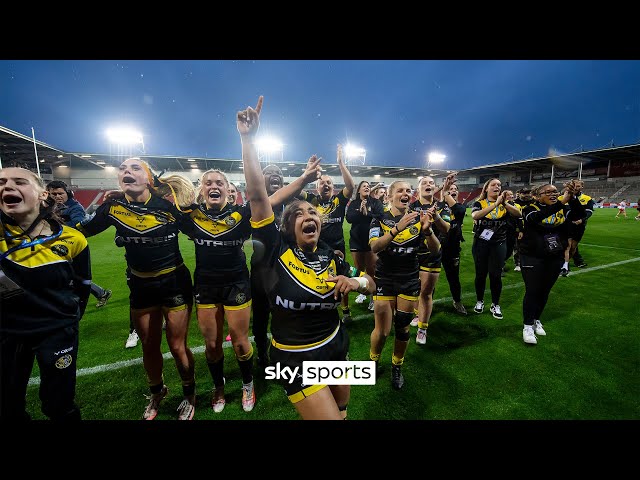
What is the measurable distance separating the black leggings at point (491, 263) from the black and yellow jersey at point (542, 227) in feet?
1.97

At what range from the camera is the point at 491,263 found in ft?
15.2

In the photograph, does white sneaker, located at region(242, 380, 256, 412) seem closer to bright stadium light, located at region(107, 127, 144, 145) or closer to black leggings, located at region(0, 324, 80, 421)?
black leggings, located at region(0, 324, 80, 421)

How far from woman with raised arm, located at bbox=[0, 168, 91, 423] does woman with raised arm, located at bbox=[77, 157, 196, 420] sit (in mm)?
506

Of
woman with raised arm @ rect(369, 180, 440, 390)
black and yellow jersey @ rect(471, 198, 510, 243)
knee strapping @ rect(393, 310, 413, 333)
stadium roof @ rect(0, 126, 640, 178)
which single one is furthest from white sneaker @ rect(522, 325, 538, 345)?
stadium roof @ rect(0, 126, 640, 178)

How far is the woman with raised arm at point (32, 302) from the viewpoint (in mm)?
1779

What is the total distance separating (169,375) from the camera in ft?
10.6

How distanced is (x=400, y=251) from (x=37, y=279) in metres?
2.98

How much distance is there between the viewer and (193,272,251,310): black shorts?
2.62 m

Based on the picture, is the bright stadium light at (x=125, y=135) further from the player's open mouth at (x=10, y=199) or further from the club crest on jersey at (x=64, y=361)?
the club crest on jersey at (x=64, y=361)

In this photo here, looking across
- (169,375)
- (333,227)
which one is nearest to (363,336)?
(333,227)

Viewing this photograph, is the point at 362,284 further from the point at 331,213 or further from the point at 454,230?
the point at 454,230

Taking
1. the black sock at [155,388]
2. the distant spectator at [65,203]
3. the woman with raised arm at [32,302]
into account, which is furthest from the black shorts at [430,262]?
the distant spectator at [65,203]

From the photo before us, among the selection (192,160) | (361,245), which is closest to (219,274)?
(361,245)
